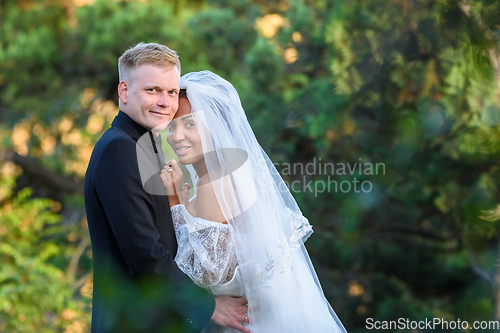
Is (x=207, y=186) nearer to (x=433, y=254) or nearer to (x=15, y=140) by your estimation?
(x=433, y=254)

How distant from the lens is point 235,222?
2.02 metres

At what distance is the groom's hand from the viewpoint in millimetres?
1870

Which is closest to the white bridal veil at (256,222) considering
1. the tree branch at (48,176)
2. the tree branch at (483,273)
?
the tree branch at (483,273)

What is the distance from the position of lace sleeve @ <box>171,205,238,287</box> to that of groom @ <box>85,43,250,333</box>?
61 mm

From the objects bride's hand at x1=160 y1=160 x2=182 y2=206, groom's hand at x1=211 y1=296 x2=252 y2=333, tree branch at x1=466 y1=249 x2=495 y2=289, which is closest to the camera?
groom's hand at x1=211 y1=296 x2=252 y2=333

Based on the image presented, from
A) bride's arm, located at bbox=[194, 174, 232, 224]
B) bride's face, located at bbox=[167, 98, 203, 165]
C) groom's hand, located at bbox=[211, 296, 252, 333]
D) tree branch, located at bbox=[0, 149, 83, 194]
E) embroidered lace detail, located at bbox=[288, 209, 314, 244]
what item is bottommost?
tree branch, located at bbox=[0, 149, 83, 194]

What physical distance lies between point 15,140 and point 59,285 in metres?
3.63

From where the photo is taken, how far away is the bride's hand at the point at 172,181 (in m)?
1.97

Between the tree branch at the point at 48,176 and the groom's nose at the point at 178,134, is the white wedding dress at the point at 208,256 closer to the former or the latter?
the groom's nose at the point at 178,134

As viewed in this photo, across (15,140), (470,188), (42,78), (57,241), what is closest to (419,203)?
(470,188)

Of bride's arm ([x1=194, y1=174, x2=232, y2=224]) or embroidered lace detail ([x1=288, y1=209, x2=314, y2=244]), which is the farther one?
embroidered lace detail ([x1=288, y1=209, x2=314, y2=244])

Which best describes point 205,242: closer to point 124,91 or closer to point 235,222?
point 235,222

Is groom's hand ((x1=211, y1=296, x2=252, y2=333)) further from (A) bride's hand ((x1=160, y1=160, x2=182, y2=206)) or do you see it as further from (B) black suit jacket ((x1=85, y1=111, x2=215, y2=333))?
(A) bride's hand ((x1=160, y1=160, x2=182, y2=206))

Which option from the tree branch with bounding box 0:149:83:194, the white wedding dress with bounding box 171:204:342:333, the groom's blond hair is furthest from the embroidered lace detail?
the tree branch with bounding box 0:149:83:194
